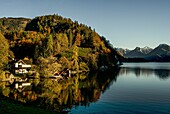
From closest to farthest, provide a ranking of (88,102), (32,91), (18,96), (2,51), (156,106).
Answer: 1. (156,106)
2. (88,102)
3. (18,96)
4. (32,91)
5. (2,51)

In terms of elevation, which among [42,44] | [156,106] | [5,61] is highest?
[42,44]

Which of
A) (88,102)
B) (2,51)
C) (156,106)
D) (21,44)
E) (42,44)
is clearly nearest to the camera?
(156,106)

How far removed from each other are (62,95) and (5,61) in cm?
4523

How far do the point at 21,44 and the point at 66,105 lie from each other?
431ft

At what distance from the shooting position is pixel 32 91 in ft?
282

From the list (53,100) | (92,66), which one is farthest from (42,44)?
(53,100)

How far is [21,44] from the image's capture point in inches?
7392

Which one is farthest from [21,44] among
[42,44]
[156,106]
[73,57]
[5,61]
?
[156,106]

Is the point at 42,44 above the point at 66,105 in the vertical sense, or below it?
above

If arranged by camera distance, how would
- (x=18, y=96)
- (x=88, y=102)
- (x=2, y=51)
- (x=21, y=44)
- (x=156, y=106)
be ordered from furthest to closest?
(x=21, y=44) < (x=2, y=51) < (x=18, y=96) < (x=88, y=102) < (x=156, y=106)

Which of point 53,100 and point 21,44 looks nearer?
point 53,100

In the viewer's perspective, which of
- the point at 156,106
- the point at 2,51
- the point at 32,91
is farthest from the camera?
the point at 2,51

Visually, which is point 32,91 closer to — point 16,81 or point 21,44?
point 16,81

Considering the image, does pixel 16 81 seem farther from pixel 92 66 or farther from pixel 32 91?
pixel 92 66
